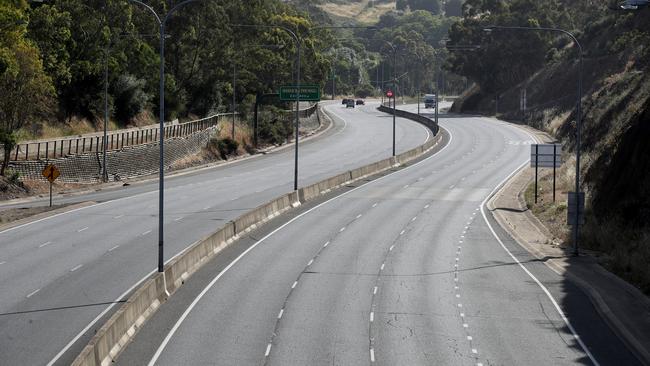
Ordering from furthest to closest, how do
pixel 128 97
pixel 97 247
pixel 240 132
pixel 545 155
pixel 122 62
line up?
pixel 240 132, pixel 128 97, pixel 122 62, pixel 545 155, pixel 97 247

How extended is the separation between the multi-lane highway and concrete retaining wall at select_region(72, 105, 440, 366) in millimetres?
1177

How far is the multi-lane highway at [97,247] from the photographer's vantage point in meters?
27.2

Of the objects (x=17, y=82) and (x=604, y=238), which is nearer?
(x=604, y=238)

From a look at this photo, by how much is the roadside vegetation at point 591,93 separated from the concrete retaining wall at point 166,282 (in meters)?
15.0

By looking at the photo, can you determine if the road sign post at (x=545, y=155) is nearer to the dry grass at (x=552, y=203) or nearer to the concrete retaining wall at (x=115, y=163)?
the dry grass at (x=552, y=203)

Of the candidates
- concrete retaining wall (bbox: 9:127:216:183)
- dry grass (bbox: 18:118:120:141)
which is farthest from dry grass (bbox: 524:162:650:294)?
dry grass (bbox: 18:118:120:141)

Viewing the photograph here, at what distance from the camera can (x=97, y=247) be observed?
135ft

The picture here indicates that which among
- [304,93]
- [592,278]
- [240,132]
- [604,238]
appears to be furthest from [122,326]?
[240,132]

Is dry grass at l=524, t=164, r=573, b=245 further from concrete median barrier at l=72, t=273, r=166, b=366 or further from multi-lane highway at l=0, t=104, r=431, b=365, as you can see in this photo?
concrete median barrier at l=72, t=273, r=166, b=366

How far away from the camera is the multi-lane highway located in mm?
27172

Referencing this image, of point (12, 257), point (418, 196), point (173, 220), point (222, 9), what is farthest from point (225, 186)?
point (222, 9)

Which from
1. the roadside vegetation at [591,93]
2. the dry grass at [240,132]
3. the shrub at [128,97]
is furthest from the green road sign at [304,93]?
the dry grass at [240,132]

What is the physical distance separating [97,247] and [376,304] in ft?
48.1

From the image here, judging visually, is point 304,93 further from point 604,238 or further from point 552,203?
point 604,238
